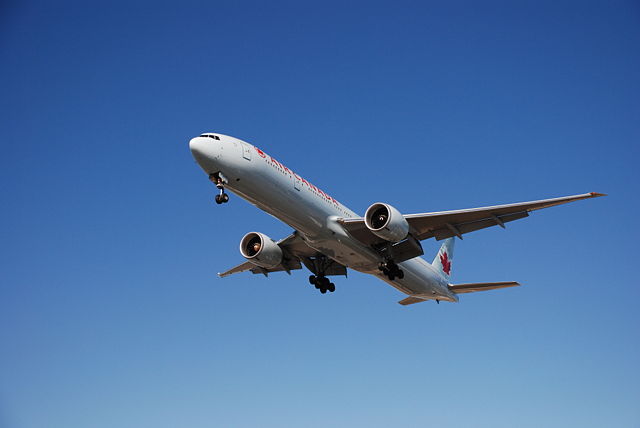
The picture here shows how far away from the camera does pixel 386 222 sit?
26859 mm

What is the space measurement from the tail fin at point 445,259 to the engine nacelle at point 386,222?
392 inches

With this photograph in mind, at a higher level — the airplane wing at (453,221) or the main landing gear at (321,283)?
the airplane wing at (453,221)

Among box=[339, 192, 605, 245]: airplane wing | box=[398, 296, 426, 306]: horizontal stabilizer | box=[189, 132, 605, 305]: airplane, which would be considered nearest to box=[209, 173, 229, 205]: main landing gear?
box=[189, 132, 605, 305]: airplane

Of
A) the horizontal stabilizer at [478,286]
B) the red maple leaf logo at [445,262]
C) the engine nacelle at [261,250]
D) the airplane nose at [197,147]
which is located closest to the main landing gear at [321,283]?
the engine nacelle at [261,250]

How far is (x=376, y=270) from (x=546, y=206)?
27.1 ft

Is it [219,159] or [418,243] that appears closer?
[219,159]

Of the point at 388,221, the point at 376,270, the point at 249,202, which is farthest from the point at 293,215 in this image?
the point at 376,270

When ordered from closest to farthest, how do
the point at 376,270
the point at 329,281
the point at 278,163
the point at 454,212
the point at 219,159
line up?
the point at 219,159, the point at 278,163, the point at 454,212, the point at 376,270, the point at 329,281

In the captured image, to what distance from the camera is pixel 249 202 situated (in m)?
26.0

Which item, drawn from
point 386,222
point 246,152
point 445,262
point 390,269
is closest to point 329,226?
point 386,222

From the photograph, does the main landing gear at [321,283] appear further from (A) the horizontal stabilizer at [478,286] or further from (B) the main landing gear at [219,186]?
(B) the main landing gear at [219,186]

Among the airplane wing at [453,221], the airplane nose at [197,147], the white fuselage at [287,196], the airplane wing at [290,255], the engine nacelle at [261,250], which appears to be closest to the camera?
the airplane nose at [197,147]

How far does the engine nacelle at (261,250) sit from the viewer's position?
30.7 metres

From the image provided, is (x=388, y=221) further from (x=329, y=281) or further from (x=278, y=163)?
(x=329, y=281)
